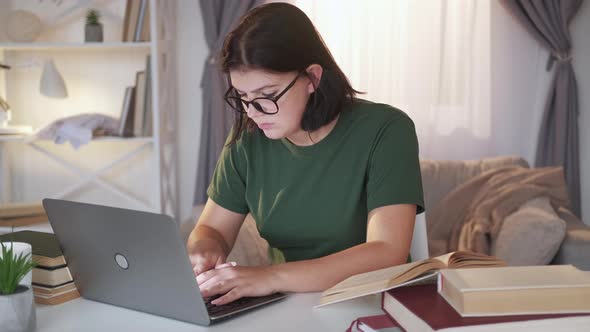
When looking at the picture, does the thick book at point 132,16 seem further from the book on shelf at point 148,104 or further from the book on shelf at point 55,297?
the book on shelf at point 55,297

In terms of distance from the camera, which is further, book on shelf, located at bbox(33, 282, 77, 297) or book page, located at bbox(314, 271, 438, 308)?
book on shelf, located at bbox(33, 282, 77, 297)

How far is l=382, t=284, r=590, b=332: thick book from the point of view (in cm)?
92

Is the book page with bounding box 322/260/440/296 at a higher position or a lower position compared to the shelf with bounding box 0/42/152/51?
lower

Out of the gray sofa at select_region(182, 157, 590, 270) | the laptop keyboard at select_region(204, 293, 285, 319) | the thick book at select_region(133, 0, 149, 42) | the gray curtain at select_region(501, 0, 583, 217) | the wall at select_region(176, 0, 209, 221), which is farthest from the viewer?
the wall at select_region(176, 0, 209, 221)

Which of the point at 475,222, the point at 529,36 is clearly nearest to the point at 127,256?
the point at 475,222

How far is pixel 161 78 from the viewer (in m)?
3.55

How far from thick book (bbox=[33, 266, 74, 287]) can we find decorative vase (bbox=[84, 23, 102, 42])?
2.39 meters

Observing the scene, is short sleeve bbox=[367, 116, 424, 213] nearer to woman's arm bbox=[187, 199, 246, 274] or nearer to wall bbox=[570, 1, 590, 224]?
woman's arm bbox=[187, 199, 246, 274]

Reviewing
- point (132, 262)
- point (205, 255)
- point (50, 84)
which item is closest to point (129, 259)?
point (132, 262)

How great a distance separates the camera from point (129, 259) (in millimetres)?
1169

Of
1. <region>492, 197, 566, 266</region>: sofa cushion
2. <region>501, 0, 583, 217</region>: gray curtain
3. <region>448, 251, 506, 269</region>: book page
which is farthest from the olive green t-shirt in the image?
<region>501, 0, 583, 217</region>: gray curtain

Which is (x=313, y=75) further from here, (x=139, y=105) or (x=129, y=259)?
(x=139, y=105)

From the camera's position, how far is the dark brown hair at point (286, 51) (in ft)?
4.87

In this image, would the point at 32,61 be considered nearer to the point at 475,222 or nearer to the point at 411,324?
the point at 475,222
